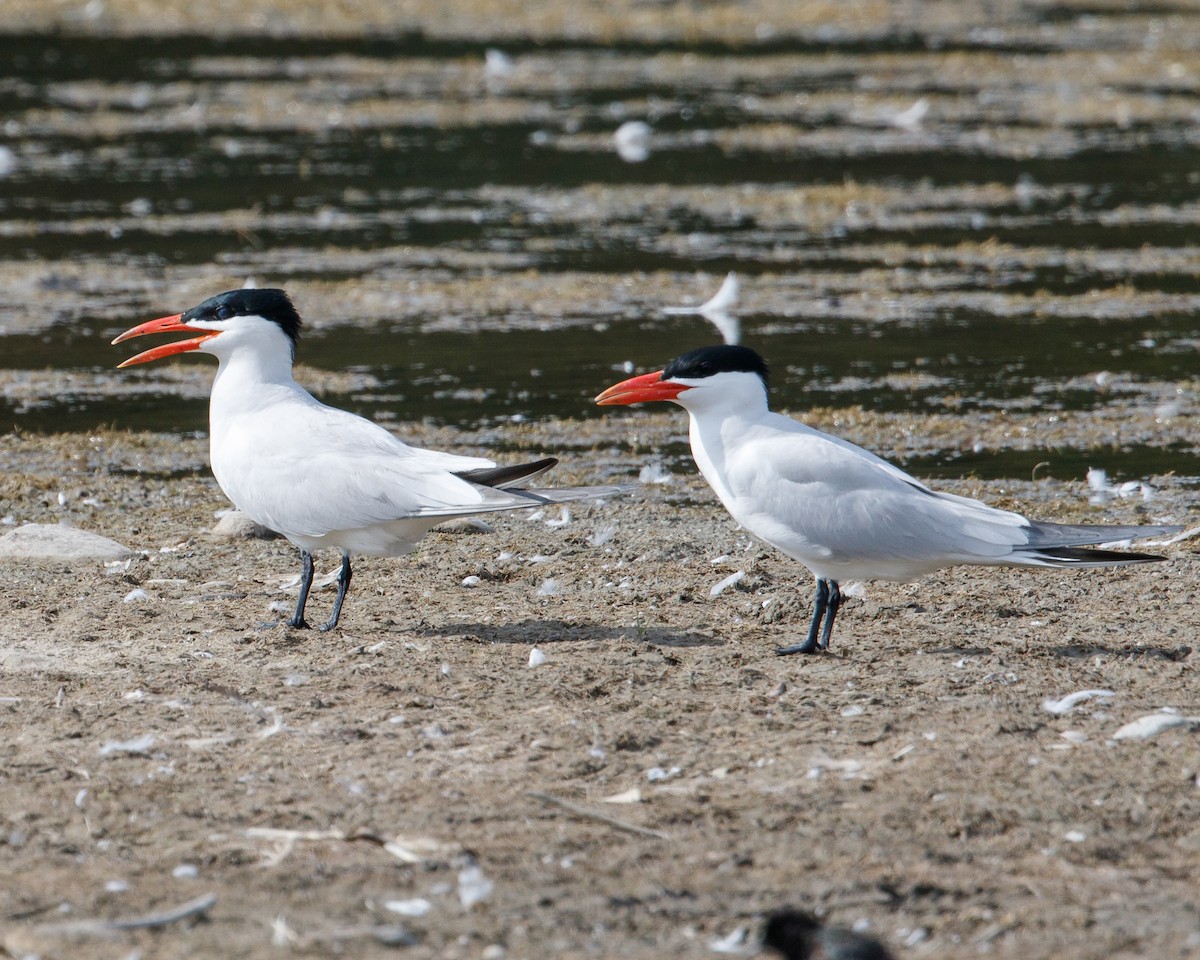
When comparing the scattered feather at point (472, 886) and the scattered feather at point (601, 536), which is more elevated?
the scattered feather at point (472, 886)

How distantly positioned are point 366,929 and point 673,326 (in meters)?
7.96

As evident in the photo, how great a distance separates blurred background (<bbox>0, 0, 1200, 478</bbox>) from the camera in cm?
1038


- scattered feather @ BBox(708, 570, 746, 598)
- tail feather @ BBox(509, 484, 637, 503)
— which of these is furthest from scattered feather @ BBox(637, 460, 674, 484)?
tail feather @ BBox(509, 484, 637, 503)

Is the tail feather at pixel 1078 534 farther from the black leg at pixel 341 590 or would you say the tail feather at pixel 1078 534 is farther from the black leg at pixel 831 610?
the black leg at pixel 341 590

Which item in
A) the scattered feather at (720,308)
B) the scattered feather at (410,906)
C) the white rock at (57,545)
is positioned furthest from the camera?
the scattered feather at (720,308)

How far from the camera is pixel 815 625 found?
5.85 m

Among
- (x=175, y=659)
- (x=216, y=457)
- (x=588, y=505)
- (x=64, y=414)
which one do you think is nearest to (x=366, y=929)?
(x=175, y=659)

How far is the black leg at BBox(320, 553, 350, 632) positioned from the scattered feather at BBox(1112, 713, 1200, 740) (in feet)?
9.01

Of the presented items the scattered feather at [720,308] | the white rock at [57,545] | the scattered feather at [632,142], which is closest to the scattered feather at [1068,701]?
the white rock at [57,545]

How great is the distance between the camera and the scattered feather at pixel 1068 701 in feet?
17.0

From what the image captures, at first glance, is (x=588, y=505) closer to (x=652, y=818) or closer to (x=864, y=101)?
(x=652, y=818)

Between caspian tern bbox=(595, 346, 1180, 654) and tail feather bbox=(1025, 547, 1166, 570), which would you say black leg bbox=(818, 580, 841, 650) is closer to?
caspian tern bbox=(595, 346, 1180, 654)

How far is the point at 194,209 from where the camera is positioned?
15539 mm

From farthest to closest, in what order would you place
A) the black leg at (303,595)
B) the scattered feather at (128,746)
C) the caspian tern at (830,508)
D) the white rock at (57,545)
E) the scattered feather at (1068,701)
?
the white rock at (57,545) → the black leg at (303,595) → the caspian tern at (830,508) → the scattered feather at (1068,701) → the scattered feather at (128,746)
